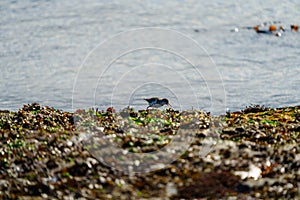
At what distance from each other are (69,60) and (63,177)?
25.6 feet

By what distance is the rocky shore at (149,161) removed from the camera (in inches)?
238

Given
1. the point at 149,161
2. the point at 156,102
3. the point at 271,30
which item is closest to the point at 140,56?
the point at 271,30

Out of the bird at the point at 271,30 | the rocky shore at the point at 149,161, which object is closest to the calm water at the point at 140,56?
the bird at the point at 271,30

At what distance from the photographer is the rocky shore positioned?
605 centimetres

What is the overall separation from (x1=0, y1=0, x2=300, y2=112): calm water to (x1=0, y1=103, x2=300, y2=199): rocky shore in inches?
121

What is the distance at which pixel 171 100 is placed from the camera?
37.2 ft

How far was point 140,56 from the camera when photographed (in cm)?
1398

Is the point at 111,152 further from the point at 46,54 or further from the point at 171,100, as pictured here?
the point at 46,54

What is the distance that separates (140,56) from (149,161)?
765 cm

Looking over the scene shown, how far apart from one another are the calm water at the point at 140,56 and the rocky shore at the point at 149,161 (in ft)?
10.1

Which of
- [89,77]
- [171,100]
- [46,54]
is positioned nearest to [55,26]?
[46,54]

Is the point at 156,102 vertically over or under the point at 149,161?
over

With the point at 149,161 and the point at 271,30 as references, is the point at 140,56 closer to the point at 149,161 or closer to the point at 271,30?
the point at 271,30

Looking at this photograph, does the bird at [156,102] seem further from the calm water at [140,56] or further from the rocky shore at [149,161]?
the rocky shore at [149,161]
